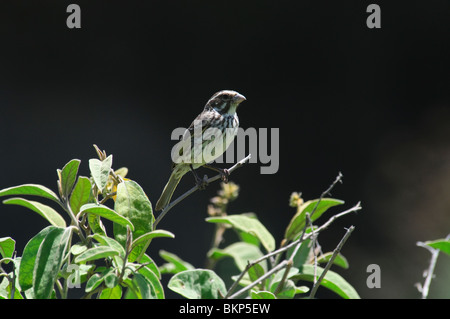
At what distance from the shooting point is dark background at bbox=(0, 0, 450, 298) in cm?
384

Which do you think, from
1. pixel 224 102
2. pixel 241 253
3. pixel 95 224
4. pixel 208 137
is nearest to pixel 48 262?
pixel 95 224

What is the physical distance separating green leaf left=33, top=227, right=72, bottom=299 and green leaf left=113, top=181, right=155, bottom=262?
0.15m

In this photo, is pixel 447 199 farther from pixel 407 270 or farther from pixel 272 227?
pixel 272 227

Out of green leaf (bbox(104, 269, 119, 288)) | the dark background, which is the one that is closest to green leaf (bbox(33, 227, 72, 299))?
green leaf (bbox(104, 269, 119, 288))

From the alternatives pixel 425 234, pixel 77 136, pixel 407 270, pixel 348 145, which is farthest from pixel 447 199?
pixel 77 136

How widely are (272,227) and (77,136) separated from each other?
4.81ft

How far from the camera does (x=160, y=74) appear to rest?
4020 mm

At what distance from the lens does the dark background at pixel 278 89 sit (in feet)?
12.6

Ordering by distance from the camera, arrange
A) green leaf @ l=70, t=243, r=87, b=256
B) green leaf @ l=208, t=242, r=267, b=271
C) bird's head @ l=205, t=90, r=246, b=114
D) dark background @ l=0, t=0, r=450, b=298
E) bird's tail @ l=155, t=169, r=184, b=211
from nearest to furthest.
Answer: green leaf @ l=70, t=243, r=87, b=256, green leaf @ l=208, t=242, r=267, b=271, bird's tail @ l=155, t=169, r=184, b=211, bird's head @ l=205, t=90, r=246, b=114, dark background @ l=0, t=0, r=450, b=298

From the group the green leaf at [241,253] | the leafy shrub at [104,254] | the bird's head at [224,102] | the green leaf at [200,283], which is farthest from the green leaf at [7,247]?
the bird's head at [224,102]

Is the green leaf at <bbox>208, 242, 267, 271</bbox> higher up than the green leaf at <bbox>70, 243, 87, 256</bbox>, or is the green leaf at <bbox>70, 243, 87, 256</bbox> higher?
the green leaf at <bbox>70, 243, 87, 256</bbox>

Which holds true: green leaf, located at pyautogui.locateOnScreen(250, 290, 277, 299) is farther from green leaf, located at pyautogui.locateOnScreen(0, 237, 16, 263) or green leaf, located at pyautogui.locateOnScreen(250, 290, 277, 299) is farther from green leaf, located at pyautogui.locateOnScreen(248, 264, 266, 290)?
green leaf, located at pyautogui.locateOnScreen(0, 237, 16, 263)

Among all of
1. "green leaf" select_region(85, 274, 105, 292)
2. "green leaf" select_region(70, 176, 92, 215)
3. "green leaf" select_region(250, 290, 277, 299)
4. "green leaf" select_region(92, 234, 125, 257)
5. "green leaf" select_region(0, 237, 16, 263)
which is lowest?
"green leaf" select_region(250, 290, 277, 299)

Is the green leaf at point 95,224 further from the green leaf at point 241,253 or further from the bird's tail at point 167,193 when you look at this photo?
the bird's tail at point 167,193
